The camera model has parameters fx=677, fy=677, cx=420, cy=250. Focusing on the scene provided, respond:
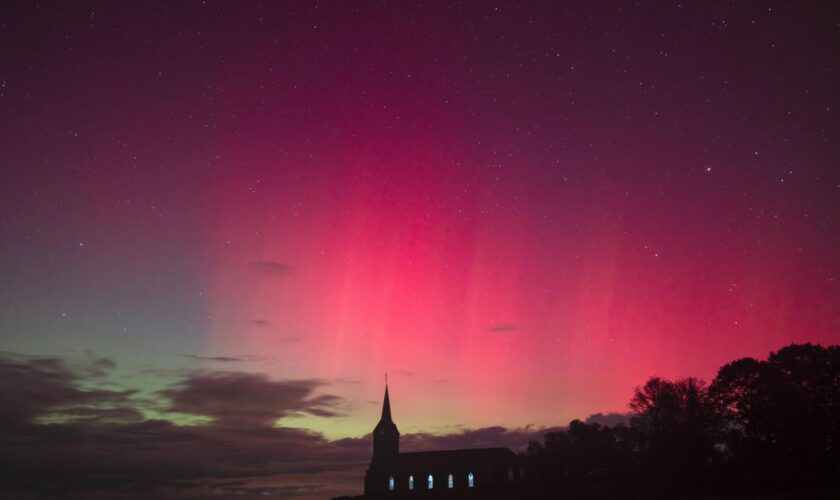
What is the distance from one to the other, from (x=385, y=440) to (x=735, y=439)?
69.0 m

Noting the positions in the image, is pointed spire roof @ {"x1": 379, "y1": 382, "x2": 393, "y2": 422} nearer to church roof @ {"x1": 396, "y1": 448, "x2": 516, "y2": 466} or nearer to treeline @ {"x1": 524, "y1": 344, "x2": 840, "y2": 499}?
church roof @ {"x1": 396, "y1": 448, "x2": 516, "y2": 466}

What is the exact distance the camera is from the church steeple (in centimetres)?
12575

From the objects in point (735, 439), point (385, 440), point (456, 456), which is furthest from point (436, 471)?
point (735, 439)

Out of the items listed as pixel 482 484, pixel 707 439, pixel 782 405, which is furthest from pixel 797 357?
pixel 482 484

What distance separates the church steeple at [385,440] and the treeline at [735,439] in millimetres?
40760

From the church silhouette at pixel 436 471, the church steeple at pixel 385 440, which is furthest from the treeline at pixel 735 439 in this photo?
the church steeple at pixel 385 440

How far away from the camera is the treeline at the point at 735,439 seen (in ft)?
200

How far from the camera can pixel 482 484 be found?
11606cm

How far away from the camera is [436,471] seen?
120438 mm

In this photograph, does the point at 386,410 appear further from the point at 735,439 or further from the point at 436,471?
the point at 735,439

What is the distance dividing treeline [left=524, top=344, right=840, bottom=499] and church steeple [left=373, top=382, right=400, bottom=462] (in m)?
40.8

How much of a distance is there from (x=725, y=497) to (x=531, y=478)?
51856 millimetres

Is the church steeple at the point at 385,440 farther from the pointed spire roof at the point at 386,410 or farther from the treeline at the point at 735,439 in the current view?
the treeline at the point at 735,439

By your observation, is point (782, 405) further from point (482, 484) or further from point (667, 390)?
point (482, 484)
